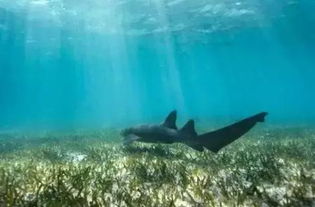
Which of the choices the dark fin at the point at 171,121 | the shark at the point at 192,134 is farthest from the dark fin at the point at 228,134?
the dark fin at the point at 171,121

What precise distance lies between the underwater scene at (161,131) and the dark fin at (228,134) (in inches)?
1.0


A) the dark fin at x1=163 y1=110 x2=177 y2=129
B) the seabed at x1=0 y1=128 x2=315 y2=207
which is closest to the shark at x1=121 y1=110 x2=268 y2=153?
the dark fin at x1=163 y1=110 x2=177 y2=129

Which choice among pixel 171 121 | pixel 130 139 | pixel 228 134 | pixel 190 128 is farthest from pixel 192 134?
pixel 130 139

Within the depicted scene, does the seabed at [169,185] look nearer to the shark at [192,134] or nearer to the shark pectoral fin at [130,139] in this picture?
the shark at [192,134]

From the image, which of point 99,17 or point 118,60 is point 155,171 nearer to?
point 99,17

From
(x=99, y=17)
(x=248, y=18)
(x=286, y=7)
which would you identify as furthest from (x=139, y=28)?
(x=286, y=7)

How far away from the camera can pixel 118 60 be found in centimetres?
7294

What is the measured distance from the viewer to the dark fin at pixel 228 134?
314 inches

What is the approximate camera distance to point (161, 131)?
37.7 feet

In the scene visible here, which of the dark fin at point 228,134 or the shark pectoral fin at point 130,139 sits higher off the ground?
the shark pectoral fin at point 130,139

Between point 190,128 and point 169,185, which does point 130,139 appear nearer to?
point 190,128

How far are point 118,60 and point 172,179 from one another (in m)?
67.2

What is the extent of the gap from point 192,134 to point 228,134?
1313 mm

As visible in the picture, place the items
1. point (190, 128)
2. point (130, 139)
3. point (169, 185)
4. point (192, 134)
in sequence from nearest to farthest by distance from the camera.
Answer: point (169, 185), point (192, 134), point (190, 128), point (130, 139)
